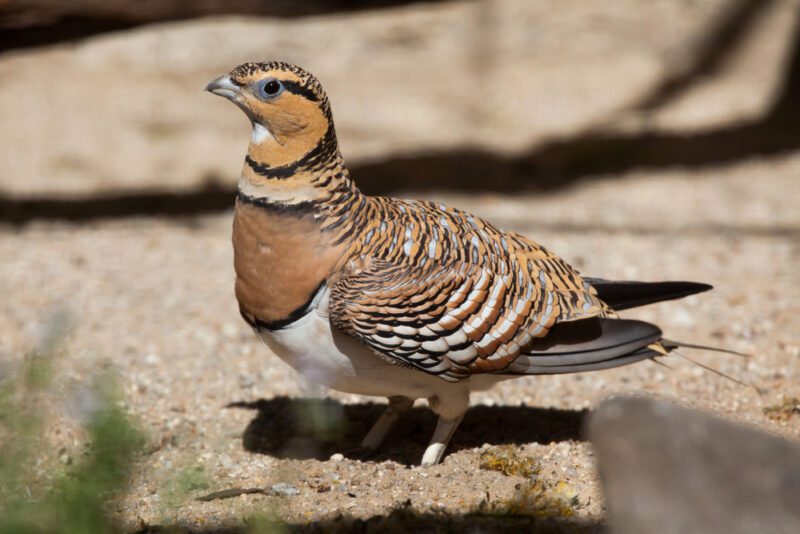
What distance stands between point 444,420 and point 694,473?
6.59 ft

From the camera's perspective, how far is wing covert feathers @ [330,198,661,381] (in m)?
3.86

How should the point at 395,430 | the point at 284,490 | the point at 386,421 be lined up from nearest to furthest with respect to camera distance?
1. the point at 284,490
2. the point at 386,421
3. the point at 395,430

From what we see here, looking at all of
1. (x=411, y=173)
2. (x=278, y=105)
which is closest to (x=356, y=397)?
(x=278, y=105)

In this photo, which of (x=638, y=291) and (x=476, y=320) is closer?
(x=476, y=320)

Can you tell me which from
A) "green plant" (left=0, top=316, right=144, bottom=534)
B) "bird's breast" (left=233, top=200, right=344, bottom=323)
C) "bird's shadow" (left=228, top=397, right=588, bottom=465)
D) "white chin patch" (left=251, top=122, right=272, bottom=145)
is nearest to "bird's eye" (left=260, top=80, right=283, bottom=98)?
"white chin patch" (left=251, top=122, right=272, bottom=145)

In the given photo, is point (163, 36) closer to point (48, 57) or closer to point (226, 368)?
point (48, 57)

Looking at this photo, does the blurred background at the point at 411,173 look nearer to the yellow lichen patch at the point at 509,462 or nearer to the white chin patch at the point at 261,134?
the yellow lichen patch at the point at 509,462

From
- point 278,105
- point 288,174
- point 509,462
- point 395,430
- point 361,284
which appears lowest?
point 395,430

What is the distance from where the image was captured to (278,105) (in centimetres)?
388

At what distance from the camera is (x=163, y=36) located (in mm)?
10453

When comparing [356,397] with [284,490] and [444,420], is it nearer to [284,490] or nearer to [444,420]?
[444,420]

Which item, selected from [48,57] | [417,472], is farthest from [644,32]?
[417,472]

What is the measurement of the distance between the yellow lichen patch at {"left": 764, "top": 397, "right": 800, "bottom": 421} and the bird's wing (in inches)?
34.3

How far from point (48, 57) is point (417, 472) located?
7570mm
